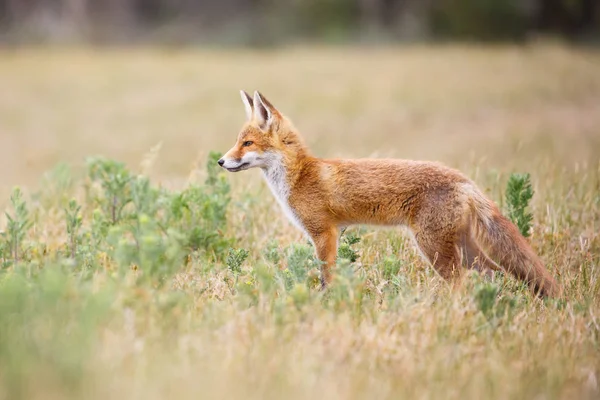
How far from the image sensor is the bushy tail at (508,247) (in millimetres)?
5672

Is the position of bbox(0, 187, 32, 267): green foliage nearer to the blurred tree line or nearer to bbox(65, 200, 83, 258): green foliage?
bbox(65, 200, 83, 258): green foliage

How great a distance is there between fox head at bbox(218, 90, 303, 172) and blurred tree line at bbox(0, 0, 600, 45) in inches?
1138

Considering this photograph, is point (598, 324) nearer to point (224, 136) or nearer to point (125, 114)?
point (224, 136)

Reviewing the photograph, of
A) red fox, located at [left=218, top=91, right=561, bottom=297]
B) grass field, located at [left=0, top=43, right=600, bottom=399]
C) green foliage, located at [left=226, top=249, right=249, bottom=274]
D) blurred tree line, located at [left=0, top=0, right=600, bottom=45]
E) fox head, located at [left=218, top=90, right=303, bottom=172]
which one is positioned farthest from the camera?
blurred tree line, located at [left=0, top=0, right=600, bottom=45]

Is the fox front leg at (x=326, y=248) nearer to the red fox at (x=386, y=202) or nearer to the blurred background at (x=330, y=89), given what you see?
the red fox at (x=386, y=202)

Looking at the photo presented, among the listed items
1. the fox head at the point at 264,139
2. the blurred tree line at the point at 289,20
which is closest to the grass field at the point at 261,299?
the fox head at the point at 264,139

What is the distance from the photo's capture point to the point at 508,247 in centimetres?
577

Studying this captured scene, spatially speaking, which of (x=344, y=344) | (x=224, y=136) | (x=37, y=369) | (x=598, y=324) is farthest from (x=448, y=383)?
(x=224, y=136)

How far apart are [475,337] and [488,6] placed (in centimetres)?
3311

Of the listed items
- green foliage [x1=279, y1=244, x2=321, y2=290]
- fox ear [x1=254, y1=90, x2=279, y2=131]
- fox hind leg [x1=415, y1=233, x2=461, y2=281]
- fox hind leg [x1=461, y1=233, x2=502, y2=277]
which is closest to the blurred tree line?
fox ear [x1=254, y1=90, x2=279, y2=131]

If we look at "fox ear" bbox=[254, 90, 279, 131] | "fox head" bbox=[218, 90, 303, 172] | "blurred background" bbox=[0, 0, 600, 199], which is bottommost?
"blurred background" bbox=[0, 0, 600, 199]

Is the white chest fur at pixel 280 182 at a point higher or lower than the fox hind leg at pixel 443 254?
higher

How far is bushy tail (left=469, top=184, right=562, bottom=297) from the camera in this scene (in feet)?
18.6

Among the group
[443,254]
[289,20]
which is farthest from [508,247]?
[289,20]
